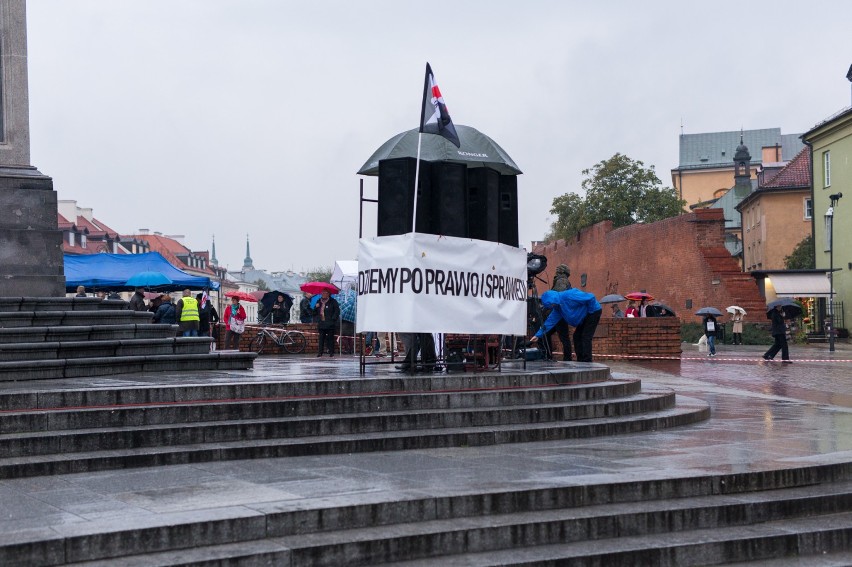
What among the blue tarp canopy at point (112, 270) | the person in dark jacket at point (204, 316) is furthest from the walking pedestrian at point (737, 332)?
the person in dark jacket at point (204, 316)

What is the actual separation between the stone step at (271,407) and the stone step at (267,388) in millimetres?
78

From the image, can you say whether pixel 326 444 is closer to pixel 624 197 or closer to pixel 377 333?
pixel 377 333

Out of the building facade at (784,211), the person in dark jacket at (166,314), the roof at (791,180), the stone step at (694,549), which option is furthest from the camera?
the building facade at (784,211)

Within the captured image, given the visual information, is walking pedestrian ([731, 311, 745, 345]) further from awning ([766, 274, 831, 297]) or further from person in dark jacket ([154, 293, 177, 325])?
person in dark jacket ([154, 293, 177, 325])

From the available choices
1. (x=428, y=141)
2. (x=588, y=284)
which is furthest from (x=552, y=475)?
(x=588, y=284)

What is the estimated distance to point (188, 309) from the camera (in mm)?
21016

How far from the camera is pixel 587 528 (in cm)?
655

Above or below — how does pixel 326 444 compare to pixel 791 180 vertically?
below

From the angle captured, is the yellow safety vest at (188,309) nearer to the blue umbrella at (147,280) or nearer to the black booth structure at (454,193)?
the blue umbrella at (147,280)

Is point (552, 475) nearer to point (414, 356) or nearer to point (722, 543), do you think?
point (722, 543)

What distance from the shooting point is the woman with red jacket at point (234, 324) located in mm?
22078

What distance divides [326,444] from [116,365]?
4.22m

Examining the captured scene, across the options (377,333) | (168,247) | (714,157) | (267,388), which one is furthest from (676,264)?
(714,157)

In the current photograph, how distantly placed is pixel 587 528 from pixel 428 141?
7.37m
